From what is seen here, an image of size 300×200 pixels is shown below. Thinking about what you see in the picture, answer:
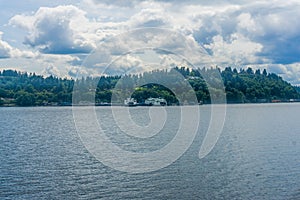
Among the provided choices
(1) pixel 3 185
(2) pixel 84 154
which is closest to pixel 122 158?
(2) pixel 84 154

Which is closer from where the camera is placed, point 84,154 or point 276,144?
point 84,154

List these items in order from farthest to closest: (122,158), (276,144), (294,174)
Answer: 1. (276,144)
2. (122,158)
3. (294,174)

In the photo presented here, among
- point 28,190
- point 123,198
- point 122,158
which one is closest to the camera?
point 123,198

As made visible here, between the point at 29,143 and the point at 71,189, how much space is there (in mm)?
34912

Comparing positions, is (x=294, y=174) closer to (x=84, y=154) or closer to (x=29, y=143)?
(x=84, y=154)

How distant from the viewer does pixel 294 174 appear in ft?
145

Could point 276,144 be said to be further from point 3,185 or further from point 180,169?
point 3,185

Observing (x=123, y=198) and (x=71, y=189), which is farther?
(x=71, y=189)

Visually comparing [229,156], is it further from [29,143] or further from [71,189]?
[29,143]

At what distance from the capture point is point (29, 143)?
7050cm

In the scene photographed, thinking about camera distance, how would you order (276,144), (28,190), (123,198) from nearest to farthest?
(123,198)
(28,190)
(276,144)

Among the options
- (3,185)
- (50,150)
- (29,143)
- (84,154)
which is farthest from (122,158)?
(29,143)

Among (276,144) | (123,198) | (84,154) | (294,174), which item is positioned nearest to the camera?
(123,198)

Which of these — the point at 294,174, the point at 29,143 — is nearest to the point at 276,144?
the point at 294,174
